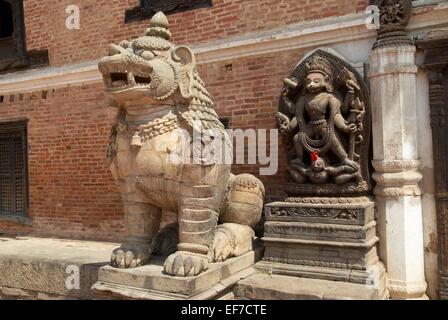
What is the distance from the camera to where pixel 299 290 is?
3.55 m

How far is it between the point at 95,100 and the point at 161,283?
434 cm

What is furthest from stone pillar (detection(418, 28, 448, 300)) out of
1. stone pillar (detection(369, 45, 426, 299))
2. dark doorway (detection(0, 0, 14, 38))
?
dark doorway (detection(0, 0, 14, 38))

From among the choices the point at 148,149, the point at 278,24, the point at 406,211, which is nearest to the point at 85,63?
the point at 278,24

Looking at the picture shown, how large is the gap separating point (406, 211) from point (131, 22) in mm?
4868

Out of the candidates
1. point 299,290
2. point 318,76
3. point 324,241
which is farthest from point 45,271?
point 318,76

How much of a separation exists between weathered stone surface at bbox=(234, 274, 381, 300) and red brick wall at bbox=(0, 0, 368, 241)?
1672 mm

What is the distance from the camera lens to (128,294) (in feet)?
11.0

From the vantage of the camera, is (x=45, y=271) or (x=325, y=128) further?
(x=45, y=271)

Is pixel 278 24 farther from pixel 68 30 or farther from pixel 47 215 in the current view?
pixel 47 215

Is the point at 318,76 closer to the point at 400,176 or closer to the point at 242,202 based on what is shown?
the point at 400,176

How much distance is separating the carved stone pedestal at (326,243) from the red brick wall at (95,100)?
3.75ft

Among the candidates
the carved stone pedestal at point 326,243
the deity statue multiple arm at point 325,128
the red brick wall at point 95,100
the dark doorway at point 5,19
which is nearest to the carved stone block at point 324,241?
the carved stone pedestal at point 326,243

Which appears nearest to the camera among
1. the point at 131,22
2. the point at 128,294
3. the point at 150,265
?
the point at 128,294

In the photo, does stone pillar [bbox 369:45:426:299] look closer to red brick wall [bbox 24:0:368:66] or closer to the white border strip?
the white border strip
